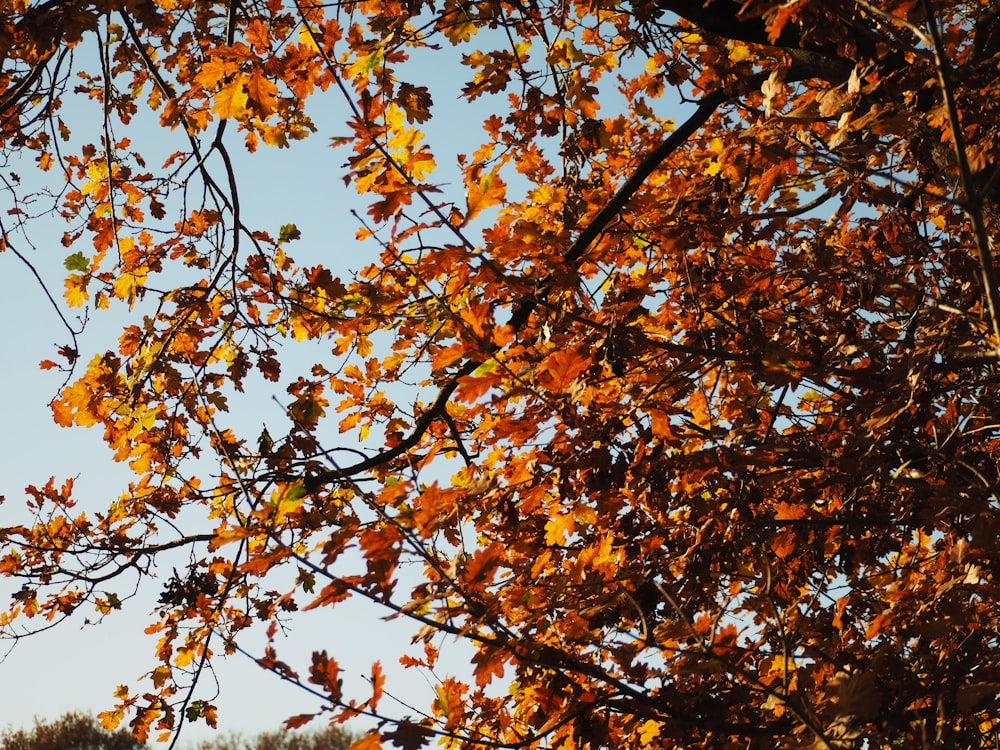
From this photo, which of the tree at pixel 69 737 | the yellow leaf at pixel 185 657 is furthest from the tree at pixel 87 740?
the yellow leaf at pixel 185 657

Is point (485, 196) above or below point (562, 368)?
above

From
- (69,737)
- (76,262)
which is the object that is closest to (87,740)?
(69,737)

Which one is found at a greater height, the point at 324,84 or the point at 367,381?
the point at 324,84

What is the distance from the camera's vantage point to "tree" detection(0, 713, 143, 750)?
2284 cm

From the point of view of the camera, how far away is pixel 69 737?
23719 millimetres

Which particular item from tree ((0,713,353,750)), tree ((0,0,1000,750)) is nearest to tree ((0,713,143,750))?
tree ((0,713,353,750))

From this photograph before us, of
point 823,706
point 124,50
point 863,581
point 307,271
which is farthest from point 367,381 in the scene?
point 823,706

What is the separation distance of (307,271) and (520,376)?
2.73 meters

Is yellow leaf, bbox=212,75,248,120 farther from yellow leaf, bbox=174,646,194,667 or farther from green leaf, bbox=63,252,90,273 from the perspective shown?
yellow leaf, bbox=174,646,194,667

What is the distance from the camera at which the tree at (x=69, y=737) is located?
22844mm

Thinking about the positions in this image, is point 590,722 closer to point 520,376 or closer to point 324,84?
point 520,376

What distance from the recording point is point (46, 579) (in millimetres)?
5363

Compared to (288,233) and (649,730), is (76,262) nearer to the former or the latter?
(288,233)

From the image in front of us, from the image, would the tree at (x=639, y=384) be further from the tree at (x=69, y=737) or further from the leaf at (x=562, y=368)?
the tree at (x=69, y=737)
